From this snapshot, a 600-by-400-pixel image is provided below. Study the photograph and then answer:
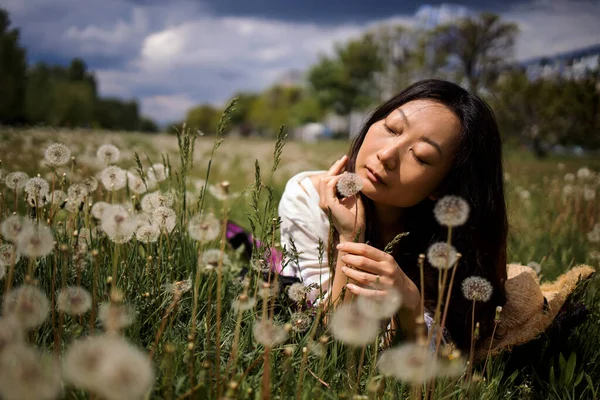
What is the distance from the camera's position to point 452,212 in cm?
130

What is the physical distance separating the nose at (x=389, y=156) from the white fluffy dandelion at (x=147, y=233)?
1.01 metres

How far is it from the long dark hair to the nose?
0.35 meters

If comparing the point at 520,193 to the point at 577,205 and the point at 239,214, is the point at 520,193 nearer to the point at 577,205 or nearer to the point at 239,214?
the point at 577,205

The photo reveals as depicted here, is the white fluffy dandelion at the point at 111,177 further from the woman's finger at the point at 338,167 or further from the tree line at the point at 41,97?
the tree line at the point at 41,97

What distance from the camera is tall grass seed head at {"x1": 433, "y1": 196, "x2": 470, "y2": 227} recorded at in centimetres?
128

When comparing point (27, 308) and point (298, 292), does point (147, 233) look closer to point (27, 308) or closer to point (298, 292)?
point (298, 292)

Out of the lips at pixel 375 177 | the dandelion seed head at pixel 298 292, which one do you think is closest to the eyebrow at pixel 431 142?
the lips at pixel 375 177

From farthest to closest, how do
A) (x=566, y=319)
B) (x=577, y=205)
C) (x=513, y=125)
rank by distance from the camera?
(x=513, y=125)
(x=577, y=205)
(x=566, y=319)

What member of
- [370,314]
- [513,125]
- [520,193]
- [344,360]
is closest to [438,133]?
[344,360]

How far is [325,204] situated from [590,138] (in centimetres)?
677

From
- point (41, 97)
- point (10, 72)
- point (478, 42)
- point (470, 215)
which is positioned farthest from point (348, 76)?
point (470, 215)

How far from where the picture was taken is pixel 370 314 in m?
1.09

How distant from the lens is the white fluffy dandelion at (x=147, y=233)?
177cm

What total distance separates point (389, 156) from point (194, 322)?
1158mm
